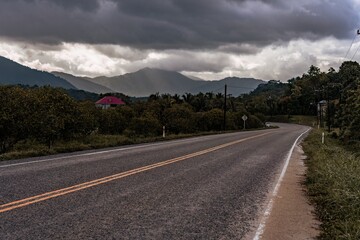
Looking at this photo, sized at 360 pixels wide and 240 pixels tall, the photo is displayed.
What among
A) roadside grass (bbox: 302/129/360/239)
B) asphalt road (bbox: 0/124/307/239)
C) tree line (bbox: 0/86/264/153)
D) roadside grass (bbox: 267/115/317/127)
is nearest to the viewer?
asphalt road (bbox: 0/124/307/239)

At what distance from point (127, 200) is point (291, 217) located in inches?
117

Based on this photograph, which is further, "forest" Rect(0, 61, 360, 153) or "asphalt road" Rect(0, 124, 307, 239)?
"forest" Rect(0, 61, 360, 153)

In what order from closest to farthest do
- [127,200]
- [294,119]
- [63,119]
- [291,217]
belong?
[291,217], [127,200], [63,119], [294,119]

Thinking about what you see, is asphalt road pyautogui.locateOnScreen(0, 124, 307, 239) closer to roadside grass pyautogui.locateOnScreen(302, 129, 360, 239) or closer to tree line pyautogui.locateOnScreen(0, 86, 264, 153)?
roadside grass pyautogui.locateOnScreen(302, 129, 360, 239)

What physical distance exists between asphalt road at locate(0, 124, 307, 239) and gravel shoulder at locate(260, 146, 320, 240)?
30 cm

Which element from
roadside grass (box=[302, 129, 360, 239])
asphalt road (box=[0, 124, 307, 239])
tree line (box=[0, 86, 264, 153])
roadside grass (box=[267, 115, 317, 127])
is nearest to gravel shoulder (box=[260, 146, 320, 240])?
roadside grass (box=[302, 129, 360, 239])

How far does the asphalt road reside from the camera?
17.2 feet

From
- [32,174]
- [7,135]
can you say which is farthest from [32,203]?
[7,135]

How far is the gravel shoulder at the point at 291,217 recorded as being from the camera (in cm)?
554

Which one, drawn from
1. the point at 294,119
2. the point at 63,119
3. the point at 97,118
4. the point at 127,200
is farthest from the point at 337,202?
the point at 294,119

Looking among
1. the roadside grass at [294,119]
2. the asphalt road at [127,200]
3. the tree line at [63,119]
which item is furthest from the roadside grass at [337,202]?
the roadside grass at [294,119]

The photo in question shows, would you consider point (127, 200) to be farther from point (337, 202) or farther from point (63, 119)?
point (63, 119)

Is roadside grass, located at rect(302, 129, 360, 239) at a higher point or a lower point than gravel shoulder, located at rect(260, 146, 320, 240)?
higher

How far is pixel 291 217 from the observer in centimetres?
652
